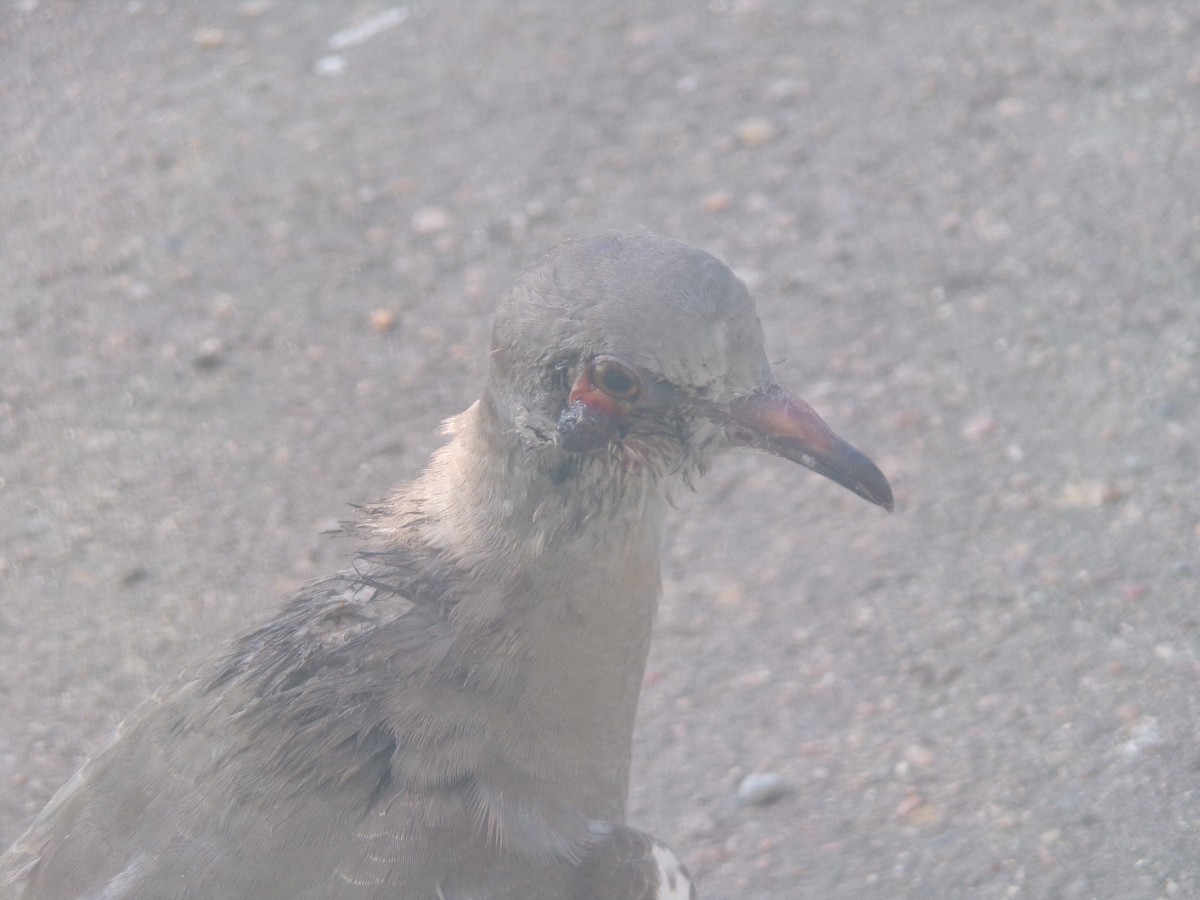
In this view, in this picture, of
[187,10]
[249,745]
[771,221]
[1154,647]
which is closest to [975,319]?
[771,221]

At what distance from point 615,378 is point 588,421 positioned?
0.09 metres

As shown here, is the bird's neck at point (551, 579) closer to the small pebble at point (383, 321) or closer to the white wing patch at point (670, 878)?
the white wing patch at point (670, 878)

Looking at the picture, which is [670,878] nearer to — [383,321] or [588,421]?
[588,421]

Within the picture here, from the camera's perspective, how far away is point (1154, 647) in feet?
12.1

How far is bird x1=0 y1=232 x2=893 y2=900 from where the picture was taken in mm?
2518

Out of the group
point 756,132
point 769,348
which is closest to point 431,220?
point 756,132

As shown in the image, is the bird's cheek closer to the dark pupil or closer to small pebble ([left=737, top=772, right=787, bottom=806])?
the dark pupil

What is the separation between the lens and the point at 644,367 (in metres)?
2.51

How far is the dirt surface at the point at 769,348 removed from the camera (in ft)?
11.7

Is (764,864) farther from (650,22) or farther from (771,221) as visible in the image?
(650,22)

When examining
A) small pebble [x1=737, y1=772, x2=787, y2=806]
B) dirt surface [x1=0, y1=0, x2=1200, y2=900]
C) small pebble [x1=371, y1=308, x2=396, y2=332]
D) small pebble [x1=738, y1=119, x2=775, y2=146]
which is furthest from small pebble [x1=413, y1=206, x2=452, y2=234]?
small pebble [x1=737, y1=772, x2=787, y2=806]

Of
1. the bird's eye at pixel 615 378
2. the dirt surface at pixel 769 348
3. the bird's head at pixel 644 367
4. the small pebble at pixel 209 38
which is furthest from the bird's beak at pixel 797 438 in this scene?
the small pebble at pixel 209 38

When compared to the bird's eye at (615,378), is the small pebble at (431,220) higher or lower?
lower

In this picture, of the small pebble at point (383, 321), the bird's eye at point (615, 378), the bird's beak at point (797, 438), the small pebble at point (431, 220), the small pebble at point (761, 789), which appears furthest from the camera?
the small pebble at point (431, 220)
